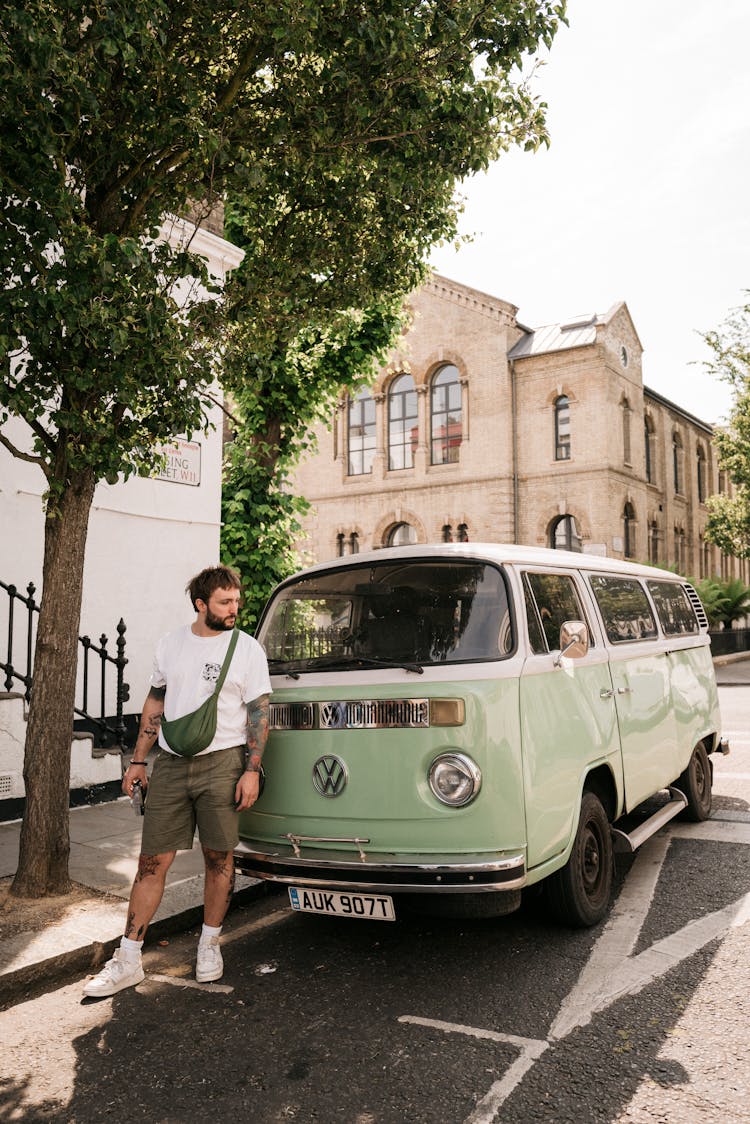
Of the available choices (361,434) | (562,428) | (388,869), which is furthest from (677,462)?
(388,869)

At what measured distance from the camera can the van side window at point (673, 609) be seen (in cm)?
679

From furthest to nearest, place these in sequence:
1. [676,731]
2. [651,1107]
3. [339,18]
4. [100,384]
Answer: [676,731] < [339,18] < [100,384] < [651,1107]

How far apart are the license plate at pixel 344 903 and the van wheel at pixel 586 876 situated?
42.6 inches

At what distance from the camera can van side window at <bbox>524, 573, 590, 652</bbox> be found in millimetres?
4621

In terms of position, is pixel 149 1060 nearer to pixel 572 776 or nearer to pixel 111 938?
pixel 111 938

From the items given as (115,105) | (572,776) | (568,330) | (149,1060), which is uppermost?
(568,330)

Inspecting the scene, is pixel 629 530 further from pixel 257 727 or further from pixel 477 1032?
pixel 477 1032

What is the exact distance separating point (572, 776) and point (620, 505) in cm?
2671

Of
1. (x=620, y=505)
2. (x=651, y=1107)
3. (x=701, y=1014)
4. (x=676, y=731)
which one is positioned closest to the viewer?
(x=651, y=1107)

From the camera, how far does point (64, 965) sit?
4375mm

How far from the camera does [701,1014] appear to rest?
12.3 feet

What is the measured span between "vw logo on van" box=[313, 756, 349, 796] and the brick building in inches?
987

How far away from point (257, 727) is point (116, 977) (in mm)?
1338

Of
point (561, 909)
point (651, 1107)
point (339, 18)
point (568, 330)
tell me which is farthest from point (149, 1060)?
point (568, 330)
